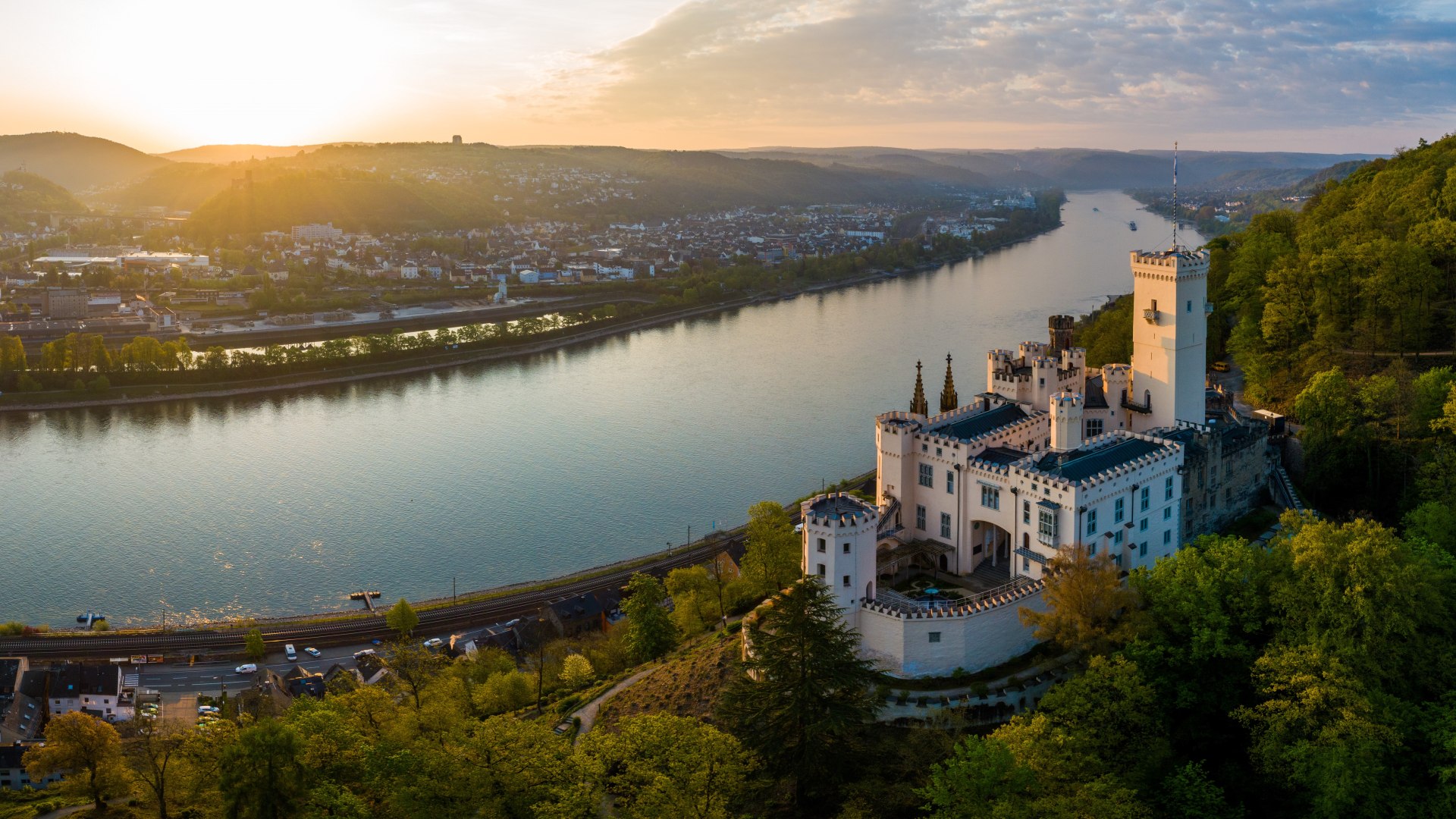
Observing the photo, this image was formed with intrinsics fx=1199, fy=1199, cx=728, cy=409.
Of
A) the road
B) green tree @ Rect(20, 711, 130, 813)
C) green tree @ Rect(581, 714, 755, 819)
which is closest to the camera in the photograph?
green tree @ Rect(581, 714, 755, 819)

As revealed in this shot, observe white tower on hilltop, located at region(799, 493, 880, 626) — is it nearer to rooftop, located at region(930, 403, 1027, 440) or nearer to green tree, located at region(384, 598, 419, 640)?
rooftop, located at region(930, 403, 1027, 440)

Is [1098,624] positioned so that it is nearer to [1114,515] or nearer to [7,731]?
[1114,515]

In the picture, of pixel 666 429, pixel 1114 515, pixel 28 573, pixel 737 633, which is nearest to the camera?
pixel 1114 515

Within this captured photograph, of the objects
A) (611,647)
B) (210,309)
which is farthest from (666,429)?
(210,309)

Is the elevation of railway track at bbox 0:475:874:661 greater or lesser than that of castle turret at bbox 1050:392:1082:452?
lesser

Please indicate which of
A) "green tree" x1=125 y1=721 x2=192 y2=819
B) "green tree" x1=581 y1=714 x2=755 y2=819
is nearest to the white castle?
"green tree" x1=581 y1=714 x2=755 y2=819

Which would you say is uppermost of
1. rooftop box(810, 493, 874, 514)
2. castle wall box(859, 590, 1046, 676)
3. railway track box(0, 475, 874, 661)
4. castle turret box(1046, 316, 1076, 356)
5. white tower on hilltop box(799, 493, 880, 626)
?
castle turret box(1046, 316, 1076, 356)
